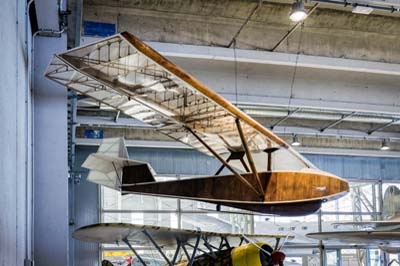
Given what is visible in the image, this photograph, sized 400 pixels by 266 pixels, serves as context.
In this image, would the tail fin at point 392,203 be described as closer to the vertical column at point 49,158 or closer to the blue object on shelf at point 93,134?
the blue object on shelf at point 93,134

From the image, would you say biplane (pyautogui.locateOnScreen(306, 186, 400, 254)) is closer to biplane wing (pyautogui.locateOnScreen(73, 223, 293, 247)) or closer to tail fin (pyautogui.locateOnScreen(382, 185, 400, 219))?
tail fin (pyautogui.locateOnScreen(382, 185, 400, 219))

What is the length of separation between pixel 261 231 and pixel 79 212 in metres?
5.60

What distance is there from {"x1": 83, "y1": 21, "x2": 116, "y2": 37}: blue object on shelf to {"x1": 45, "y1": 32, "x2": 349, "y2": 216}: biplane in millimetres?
1508

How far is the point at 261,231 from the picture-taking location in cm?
1567

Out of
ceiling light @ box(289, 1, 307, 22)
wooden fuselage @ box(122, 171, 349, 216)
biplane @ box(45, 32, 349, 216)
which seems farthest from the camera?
ceiling light @ box(289, 1, 307, 22)

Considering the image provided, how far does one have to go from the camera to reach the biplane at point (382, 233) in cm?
941

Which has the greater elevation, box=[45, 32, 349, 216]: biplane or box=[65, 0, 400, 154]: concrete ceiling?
box=[65, 0, 400, 154]: concrete ceiling

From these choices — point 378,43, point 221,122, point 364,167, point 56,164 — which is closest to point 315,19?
point 378,43

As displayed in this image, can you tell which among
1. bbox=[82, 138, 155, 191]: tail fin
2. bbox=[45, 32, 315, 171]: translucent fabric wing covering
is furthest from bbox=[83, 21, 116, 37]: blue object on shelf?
bbox=[82, 138, 155, 191]: tail fin

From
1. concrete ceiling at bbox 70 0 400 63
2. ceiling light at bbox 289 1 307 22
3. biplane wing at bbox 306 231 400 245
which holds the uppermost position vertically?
concrete ceiling at bbox 70 0 400 63

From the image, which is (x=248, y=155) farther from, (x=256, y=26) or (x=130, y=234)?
(x=256, y=26)

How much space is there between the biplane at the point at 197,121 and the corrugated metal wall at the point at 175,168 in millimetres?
7601

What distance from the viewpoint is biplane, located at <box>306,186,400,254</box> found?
9.41 metres

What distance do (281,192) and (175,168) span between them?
1005 cm
